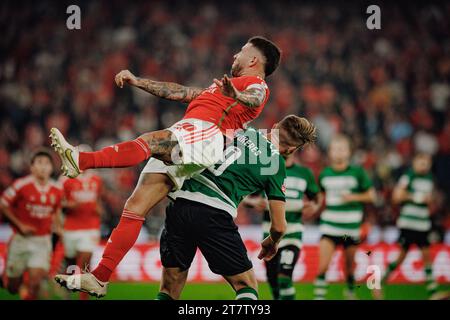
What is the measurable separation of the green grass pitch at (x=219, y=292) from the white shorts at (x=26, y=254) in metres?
0.48

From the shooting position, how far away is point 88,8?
61.1ft

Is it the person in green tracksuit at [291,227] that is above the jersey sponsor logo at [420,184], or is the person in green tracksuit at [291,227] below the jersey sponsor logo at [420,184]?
below

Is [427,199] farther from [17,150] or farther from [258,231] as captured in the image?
[17,150]

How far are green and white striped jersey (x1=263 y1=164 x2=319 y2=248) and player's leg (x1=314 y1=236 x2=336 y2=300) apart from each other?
33.4 inches

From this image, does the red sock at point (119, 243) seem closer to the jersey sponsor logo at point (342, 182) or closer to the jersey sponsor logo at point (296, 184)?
the jersey sponsor logo at point (296, 184)

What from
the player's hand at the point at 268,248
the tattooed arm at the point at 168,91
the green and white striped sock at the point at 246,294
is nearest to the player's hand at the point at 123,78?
the tattooed arm at the point at 168,91

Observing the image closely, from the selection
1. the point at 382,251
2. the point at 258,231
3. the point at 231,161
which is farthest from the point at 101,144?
the point at 231,161

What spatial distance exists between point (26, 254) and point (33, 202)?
653 millimetres

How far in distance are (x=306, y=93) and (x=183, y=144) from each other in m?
12.1

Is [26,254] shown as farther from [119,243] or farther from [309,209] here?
[119,243]

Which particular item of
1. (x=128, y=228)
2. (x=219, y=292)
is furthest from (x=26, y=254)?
(x=128, y=228)

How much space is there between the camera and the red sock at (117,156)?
4.88 metres

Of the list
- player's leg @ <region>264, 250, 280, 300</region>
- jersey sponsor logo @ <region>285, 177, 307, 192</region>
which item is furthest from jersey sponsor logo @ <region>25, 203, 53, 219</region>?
jersey sponsor logo @ <region>285, 177, 307, 192</region>

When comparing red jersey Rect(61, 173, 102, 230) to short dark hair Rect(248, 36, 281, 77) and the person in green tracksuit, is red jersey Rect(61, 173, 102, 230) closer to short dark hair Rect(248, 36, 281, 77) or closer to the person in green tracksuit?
the person in green tracksuit
